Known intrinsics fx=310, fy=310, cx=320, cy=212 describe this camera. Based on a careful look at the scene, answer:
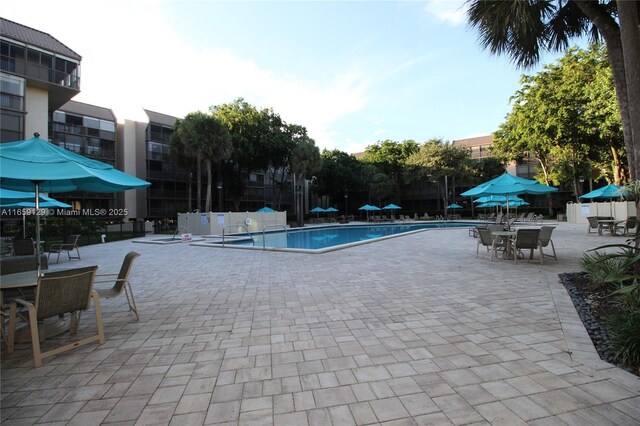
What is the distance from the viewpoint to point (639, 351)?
252 centimetres

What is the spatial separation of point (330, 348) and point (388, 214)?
42.3 m

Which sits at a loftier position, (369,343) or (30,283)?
(30,283)

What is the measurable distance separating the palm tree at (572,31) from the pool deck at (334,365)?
9.65 ft

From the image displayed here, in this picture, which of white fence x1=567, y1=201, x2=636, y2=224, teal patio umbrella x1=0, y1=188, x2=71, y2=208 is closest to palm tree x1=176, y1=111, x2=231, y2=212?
teal patio umbrella x1=0, y1=188, x2=71, y2=208

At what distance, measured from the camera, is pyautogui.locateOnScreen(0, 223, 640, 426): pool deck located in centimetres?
203

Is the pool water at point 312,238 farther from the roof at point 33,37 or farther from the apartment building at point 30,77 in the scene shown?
the roof at point 33,37

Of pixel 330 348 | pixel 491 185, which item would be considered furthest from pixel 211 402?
pixel 491 185

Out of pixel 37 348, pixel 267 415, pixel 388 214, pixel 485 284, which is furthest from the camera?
pixel 388 214

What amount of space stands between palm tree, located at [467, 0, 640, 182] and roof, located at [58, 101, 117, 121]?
34.9m

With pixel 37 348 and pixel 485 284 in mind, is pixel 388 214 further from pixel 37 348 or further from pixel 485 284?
pixel 37 348

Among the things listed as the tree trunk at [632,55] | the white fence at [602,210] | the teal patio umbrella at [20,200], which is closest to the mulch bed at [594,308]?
the tree trunk at [632,55]

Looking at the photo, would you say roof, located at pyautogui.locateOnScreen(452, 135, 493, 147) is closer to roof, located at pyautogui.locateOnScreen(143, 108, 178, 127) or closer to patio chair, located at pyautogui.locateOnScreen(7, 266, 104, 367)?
roof, located at pyautogui.locateOnScreen(143, 108, 178, 127)

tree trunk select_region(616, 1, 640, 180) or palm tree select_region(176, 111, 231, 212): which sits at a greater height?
palm tree select_region(176, 111, 231, 212)

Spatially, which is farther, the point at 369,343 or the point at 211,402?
the point at 369,343
